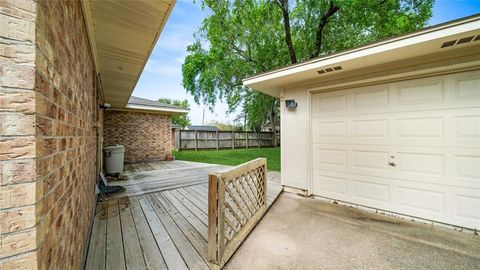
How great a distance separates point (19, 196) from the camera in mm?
641

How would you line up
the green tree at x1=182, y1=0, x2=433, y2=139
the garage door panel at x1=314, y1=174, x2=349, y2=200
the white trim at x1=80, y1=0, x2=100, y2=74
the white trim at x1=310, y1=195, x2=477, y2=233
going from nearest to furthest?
the white trim at x1=80, y1=0, x2=100, y2=74
the white trim at x1=310, y1=195, x2=477, y2=233
the garage door panel at x1=314, y1=174, x2=349, y2=200
the green tree at x1=182, y1=0, x2=433, y2=139

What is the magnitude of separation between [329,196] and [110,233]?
380 cm

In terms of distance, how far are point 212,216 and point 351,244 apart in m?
1.84

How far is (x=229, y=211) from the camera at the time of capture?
2213 mm

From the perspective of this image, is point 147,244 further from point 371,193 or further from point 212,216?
point 371,193

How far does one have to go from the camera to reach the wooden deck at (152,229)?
1.93 metres

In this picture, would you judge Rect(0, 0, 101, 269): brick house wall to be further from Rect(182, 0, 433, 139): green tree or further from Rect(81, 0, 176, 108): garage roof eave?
Rect(182, 0, 433, 139): green tree

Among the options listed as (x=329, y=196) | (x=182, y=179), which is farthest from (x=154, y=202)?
(x=329, y=196)

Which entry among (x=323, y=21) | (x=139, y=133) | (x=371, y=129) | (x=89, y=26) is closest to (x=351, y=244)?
(x=371, y=129)

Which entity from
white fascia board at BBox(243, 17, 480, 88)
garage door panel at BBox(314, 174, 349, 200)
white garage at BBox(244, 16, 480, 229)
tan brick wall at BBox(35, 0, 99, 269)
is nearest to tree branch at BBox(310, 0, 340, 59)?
white garage at BBox(244, 16, 480, 229)

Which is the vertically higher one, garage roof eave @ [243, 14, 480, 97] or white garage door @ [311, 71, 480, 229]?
garage roof eave @ [243, 14, 480, 97]

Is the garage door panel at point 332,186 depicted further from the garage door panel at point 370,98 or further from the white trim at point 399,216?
the garage door panel at point 370,98

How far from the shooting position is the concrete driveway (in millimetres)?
2002

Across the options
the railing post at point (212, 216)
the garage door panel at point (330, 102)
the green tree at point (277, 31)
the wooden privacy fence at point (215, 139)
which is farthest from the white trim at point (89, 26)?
the wooden privacy fence at point (215, 139)
